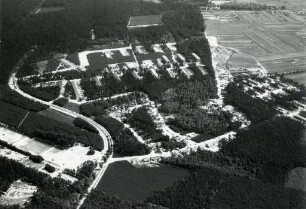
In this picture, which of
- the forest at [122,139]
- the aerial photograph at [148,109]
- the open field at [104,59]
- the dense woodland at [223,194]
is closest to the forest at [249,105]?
the aerial photograph at [148,109]

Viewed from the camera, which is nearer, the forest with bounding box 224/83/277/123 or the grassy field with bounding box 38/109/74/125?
the grassy field with bounding box 38/109/74/125

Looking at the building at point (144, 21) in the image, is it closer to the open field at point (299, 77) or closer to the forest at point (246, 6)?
the forest at point (246, 6)

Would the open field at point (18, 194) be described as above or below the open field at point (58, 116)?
below

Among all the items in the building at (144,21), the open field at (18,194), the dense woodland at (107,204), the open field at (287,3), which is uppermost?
the building at (144,21)

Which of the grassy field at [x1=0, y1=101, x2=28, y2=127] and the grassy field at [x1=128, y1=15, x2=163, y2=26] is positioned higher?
the grassy field at [x1=128, y1=15, x2=163, y2=26]

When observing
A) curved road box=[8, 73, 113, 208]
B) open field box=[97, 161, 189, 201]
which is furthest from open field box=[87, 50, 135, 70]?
open field box=[97, 161, 189, 201]

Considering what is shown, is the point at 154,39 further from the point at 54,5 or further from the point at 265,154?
the point at 265,154

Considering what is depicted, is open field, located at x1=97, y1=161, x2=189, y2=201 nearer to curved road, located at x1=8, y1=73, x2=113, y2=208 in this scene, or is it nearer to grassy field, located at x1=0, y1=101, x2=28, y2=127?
curved road, located at x1=8, y1=73, x2=113, y2=208

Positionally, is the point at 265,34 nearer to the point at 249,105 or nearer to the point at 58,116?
the point at 249,105
